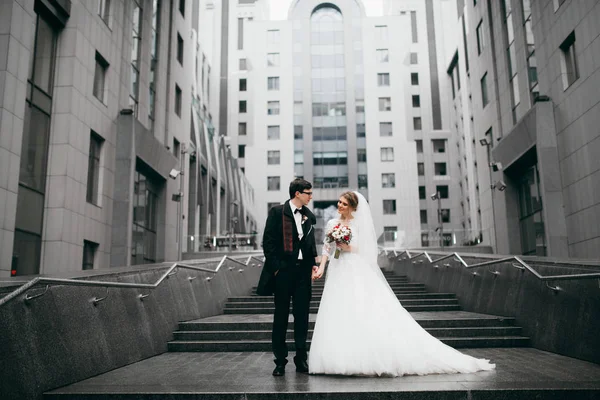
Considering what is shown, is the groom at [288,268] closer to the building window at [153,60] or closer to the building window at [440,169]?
the building window at [153,60]

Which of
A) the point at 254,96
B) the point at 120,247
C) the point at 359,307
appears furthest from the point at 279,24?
the point at 359,307

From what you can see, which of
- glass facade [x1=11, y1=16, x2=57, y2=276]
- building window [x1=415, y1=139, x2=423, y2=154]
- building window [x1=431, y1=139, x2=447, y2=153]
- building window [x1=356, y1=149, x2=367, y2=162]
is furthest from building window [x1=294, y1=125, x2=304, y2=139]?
glass facade [x1=11, y1=16, x2=57, y2=276]

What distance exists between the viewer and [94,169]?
21578 millimetres

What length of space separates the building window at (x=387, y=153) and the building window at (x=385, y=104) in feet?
15.6

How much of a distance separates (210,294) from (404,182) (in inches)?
1941

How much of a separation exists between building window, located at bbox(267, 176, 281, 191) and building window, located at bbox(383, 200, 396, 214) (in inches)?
484

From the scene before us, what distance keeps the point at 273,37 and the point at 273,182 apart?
710 inches

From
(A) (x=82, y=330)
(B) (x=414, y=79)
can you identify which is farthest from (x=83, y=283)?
(B) (x=414, y=79)

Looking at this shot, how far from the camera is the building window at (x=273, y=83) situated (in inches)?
2507

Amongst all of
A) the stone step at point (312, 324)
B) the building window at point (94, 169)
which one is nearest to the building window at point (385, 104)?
the building window at point (94, 169)

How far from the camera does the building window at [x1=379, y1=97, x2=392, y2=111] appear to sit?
61.9 meters

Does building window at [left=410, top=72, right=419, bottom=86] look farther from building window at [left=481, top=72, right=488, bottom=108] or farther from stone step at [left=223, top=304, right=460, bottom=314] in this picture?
stone step at [left=223, top=304, right=460, bottom=314]

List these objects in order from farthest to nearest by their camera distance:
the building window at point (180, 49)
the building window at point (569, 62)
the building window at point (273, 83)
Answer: the building window at point (273, 83)
the building window at point (180, 49)
the building window at point (569, 62)

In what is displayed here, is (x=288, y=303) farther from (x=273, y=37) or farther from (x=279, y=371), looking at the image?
(x=273, y=37)
